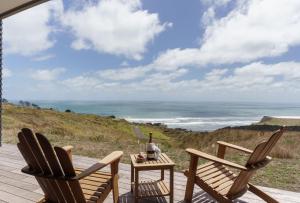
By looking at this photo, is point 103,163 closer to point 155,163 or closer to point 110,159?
point 110,159

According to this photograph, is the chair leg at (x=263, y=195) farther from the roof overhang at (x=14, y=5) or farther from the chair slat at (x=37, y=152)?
the roof overhang at (x=14, y=5)

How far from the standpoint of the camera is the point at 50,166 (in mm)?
1790

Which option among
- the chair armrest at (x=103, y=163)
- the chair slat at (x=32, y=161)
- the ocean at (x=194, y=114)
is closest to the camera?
→ the chair slat at (x=32, y=161)

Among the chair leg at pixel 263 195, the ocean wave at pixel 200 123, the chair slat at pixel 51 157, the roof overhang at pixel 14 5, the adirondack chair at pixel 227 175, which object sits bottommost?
the ocean wave at pixel 200 123

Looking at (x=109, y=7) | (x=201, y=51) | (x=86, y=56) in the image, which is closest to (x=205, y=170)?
(x=109, y=7)

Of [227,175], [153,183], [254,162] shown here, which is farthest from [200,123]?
[254,162]

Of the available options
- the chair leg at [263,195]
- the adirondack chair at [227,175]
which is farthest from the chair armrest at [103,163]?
the chair leg at [263,195]

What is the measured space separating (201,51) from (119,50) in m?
15.6

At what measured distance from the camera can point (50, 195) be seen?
1973 mm

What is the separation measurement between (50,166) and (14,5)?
10.9 ft

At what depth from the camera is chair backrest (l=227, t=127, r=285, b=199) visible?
7.20 ft

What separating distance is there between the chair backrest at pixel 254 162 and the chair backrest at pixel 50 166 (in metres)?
1.16

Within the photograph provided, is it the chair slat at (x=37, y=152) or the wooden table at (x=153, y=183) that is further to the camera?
the wooden table at (x=153, y=183)

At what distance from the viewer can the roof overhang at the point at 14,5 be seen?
4023mm
